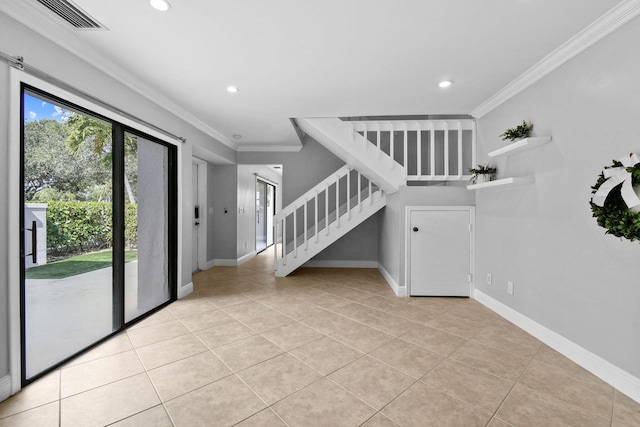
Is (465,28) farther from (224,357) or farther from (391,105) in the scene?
(224,357)

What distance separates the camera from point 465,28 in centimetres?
193

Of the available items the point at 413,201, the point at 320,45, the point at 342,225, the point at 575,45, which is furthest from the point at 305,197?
the point at 575,45

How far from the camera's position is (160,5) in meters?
1.71

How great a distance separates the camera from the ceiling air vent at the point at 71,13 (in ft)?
5.57

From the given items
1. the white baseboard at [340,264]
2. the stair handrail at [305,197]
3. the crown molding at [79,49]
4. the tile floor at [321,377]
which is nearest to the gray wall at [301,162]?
the stair handrail at [305,197]

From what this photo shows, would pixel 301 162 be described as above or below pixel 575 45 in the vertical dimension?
below

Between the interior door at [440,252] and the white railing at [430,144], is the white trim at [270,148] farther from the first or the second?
the interior door at [440,252]

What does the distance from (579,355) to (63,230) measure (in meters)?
4.12

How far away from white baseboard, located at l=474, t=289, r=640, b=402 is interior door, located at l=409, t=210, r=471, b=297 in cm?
64

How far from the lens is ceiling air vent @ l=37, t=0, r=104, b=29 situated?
170 centimetres

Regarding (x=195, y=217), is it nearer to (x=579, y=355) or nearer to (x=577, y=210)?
(x=577, y=210)

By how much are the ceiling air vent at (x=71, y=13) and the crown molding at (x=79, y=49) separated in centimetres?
8

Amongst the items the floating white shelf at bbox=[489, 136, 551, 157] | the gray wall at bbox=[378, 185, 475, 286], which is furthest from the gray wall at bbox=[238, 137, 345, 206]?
the floating white shelf at bbox=[489, 136, 551, 157]

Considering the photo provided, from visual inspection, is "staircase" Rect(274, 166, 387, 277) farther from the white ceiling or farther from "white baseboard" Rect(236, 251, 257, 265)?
the white ceiling
